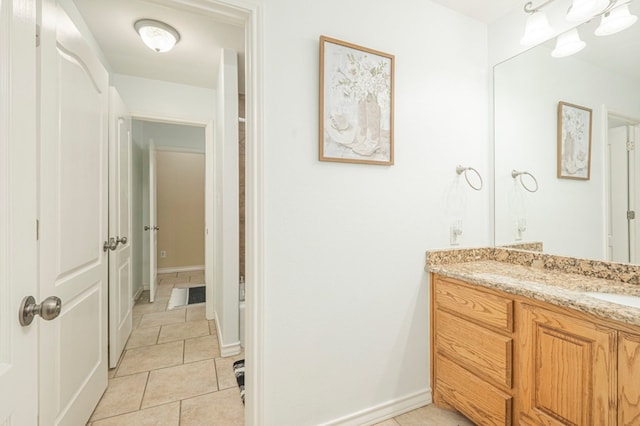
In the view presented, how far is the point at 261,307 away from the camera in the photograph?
4.39 ft

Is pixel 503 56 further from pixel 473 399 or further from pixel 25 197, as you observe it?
pixel 25 197

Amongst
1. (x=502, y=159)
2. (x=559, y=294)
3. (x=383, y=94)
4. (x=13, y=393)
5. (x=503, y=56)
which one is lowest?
(x=13, y=393)

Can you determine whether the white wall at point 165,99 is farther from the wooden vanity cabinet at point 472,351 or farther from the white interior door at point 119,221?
the wooden vanity cabinet at point 472,351

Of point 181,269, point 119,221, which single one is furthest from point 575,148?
point 181,269

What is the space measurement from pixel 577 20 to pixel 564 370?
1.74m

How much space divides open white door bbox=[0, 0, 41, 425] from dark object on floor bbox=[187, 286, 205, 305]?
3078mm

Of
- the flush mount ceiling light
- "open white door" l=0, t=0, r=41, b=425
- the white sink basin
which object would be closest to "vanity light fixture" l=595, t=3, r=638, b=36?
the white sink basin

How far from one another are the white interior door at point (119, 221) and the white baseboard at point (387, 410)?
5.72ft

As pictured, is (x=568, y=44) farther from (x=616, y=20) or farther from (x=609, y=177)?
(x=609, y=177)

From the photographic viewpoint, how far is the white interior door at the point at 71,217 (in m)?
1.13

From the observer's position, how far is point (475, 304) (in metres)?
1.48

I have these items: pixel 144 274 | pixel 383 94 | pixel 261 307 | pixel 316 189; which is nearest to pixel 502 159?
pixel 383 94

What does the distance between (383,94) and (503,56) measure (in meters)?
0.99

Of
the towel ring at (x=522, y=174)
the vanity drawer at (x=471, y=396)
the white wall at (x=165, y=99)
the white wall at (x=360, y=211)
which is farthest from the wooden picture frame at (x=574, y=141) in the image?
the white wall at (x=165, y=99)
